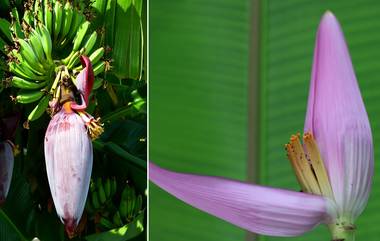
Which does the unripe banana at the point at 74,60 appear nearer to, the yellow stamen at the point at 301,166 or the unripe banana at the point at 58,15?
the unripe banana at the point at 58,15

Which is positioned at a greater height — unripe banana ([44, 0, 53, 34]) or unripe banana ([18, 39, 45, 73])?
unripe banana ([44, 0, 53, 34])

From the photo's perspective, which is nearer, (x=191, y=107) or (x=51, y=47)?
(x=51, y=47)

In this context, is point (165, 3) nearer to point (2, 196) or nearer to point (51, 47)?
point (51, 47)

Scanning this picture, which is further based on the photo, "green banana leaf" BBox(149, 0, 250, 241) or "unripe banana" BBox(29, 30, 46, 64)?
"green banana leaf" BBox(149, 0, 250, 241)

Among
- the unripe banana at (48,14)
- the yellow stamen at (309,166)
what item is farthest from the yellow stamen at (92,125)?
the yellow stamen at (309,166)

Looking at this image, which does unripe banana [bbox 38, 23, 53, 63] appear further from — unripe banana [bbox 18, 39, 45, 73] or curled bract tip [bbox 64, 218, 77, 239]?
curled bract tip [bbox 64, 218, 77, 239]

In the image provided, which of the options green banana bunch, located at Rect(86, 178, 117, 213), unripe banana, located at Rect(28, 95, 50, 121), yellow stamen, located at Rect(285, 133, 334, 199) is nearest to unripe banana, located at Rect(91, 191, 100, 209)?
green banana bunch, located at Rect(86, 178, 117, 213)

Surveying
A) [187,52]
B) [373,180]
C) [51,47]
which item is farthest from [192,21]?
[373,180]
